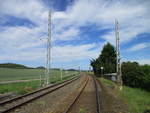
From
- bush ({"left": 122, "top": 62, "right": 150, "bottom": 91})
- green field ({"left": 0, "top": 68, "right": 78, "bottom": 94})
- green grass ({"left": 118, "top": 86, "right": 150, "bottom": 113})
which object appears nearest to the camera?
green grass ({"left": 118, "top": 86, "right": 150, "bottom": 113})

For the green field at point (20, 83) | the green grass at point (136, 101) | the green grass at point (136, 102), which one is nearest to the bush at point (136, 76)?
the green grass at point (136, 101)

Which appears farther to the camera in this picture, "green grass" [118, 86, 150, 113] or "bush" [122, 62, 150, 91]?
"bush" [122, 62, 150, 91]

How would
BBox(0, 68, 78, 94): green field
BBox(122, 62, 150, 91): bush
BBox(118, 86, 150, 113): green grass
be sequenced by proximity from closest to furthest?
1. BBox(118, 86, 150, 113): green grass
2. BBox(0, 68, 78, 94): green field
3. BBox(122, 62, 150, 91): bush

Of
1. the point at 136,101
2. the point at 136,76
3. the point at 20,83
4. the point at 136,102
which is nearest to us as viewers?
the point at 136,102

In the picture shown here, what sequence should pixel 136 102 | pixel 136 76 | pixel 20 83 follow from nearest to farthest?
pixel 136 102
pixel 136 76
pixel 20 83

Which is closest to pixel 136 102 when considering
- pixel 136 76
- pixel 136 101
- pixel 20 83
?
pixel 136 101

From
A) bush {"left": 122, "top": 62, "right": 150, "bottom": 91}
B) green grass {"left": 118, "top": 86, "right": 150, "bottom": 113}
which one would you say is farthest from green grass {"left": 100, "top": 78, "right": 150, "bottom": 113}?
bush {"left": 122, "top": 62, "right": 150, "bottom": 91}

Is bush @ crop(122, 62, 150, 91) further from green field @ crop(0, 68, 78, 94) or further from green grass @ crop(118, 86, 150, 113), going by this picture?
green field @ crop(0, 68, 78, 94)

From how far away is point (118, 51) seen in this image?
21.0 m

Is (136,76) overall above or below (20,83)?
above

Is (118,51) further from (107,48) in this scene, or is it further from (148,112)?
(107,48)

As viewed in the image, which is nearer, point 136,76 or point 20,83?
point 136,76

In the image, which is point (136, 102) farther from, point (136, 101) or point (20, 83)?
point (20, 83)

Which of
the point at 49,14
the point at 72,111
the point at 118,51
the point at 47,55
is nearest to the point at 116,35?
the point at 118,51
